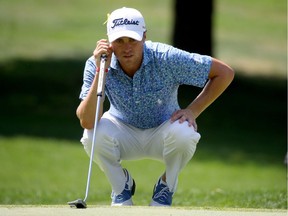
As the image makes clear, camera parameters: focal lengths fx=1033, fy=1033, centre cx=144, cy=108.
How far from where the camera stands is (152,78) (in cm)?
743

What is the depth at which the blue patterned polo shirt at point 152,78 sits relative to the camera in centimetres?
739

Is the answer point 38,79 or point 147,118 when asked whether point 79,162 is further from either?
point 147,118

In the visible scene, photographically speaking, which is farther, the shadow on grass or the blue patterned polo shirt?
the shadow on grass

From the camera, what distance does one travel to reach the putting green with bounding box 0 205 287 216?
6.42m

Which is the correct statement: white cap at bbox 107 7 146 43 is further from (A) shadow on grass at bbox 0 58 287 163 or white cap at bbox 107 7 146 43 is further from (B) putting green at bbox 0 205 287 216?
(A) shadow on grass at bbox 0 58 287 163

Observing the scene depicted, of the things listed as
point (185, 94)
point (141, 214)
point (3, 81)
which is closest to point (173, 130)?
point (141, 214)

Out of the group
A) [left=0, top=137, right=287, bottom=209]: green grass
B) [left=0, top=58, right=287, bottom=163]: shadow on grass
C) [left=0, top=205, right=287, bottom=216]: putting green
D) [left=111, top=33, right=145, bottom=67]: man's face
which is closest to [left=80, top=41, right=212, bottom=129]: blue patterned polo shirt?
[left=111, top=33, right=145, bottom=67]: man's face

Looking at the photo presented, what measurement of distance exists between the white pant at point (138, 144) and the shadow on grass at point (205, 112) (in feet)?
26.8

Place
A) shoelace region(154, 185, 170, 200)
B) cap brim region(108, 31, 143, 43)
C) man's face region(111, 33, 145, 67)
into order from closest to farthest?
cap brim region(108, 31, 143, 43) → man's face region(111, 33, 145, 67) → shoelace region(154, 185, 170, 200)

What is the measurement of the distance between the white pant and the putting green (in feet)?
2.26

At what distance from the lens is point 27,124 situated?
17.8 metres

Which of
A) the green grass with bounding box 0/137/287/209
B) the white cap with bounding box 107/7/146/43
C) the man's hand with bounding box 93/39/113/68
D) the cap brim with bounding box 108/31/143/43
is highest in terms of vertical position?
the white cap with bounding box 107/7/146/43

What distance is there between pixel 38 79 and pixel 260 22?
14.9 metres

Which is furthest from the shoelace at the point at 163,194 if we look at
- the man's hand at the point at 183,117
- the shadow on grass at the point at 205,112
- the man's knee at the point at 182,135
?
the shadow on grass at the point at 205,112
